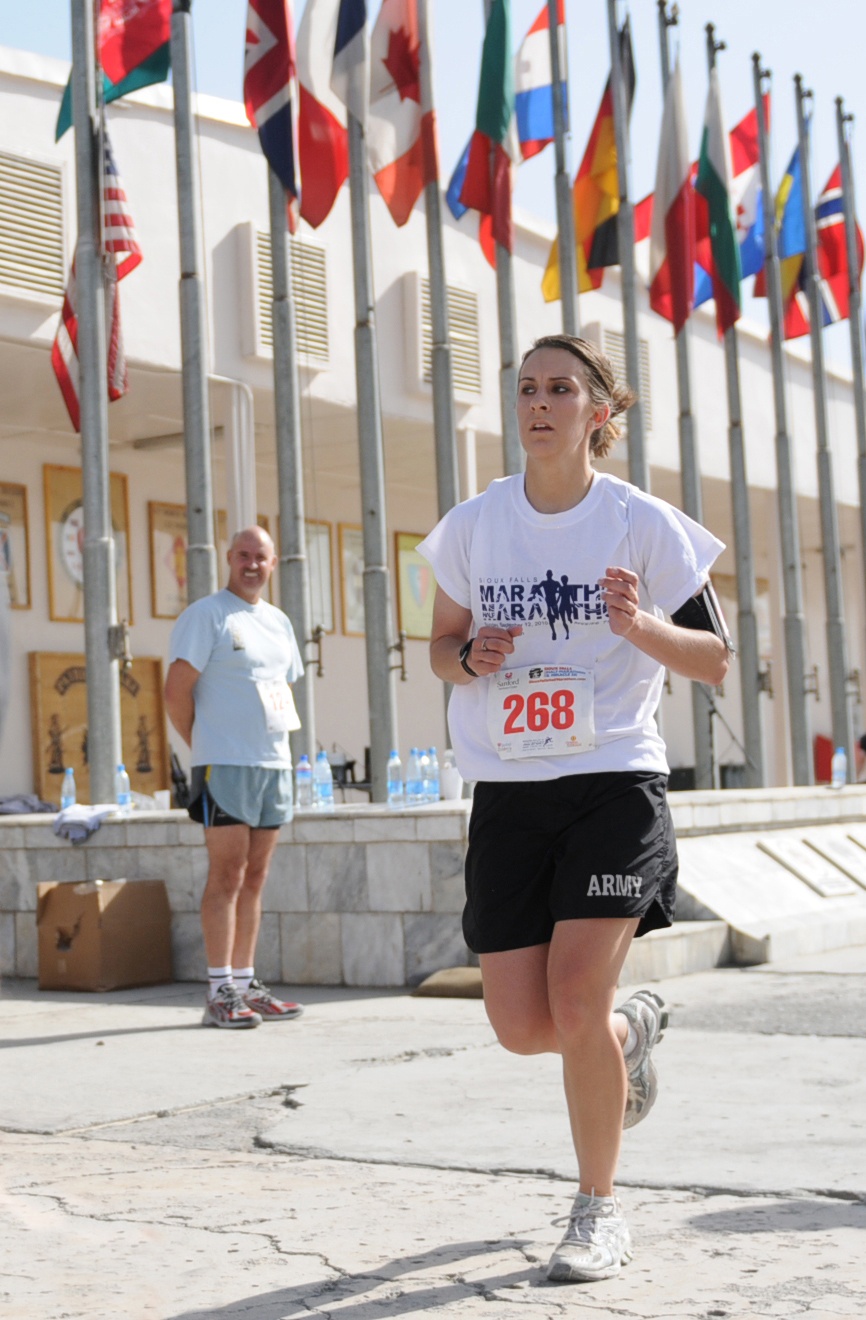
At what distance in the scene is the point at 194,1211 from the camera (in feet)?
12.6

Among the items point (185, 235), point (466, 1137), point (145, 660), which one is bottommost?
point (466, 1137)

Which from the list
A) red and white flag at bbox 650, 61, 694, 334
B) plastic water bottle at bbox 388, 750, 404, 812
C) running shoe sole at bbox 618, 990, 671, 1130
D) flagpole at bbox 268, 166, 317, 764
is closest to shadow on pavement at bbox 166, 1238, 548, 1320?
running shoe sole at bbox 618, 990, 671, 1130

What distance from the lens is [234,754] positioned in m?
7.15

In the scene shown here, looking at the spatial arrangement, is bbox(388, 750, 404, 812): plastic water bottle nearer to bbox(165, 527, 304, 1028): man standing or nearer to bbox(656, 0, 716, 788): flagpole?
bbox(165, 527, 304, 1028): man standing

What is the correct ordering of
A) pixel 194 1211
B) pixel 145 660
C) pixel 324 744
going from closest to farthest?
pixel 194 1211 → pixel 145 660 → pixel 324 744

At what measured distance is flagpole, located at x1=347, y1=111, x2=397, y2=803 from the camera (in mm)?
12812

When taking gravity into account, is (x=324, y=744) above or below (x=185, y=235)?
below

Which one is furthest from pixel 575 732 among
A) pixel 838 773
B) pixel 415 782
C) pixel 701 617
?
pixel 838 773

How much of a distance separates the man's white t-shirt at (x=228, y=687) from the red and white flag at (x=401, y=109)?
6914 mm

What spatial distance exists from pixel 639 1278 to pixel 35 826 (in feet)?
23.9

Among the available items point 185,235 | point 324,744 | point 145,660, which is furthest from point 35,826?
point 324,744

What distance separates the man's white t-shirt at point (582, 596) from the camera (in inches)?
136

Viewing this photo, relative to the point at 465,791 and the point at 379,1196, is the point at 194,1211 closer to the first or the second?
the point at 379,1196

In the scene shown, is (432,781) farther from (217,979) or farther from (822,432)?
(822,432)
